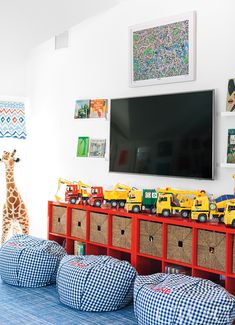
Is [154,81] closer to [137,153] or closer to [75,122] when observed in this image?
[137,153]

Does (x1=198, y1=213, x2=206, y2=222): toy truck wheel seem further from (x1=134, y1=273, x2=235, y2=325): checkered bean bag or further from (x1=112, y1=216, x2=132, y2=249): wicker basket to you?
(x1=112, y1=216, x2=132, y2=249): wicker basket

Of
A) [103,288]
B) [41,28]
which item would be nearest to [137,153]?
[103,288]

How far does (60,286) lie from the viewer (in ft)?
10.8

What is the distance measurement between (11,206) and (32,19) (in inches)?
99.8

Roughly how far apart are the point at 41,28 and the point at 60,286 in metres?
1.64

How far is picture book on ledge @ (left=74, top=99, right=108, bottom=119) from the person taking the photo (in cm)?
428

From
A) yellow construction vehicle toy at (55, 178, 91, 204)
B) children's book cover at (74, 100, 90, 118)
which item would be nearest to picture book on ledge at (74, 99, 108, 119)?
children's book cover at (74, 100, 90, 118)

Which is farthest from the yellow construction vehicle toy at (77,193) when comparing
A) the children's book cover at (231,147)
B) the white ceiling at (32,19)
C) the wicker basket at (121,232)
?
the white ceiling at (32,19)

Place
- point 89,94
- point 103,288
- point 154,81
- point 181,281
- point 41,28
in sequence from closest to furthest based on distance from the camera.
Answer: point 41,28
point 181,281
point 103,288
point 154,81
point 89,94

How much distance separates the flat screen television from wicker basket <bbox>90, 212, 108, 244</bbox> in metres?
0.42

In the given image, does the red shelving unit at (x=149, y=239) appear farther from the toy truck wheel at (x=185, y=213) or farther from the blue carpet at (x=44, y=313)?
the blue carpet at (x=44, y=313)

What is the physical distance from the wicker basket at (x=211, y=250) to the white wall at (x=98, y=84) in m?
0.41

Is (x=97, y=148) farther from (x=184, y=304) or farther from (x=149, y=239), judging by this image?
(x=184, y=304)

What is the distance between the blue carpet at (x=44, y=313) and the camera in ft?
9.77
